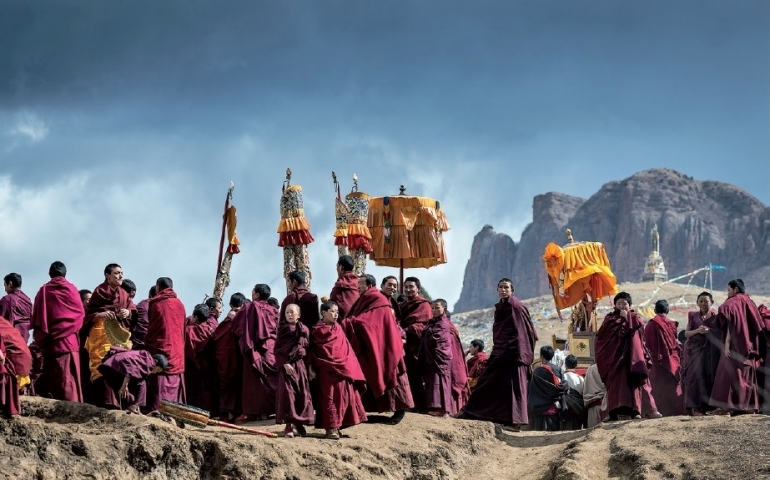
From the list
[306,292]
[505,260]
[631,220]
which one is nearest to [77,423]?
[306,292]

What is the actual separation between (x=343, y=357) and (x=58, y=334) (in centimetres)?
263

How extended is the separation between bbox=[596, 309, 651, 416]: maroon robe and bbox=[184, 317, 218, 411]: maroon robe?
4490 millimetres

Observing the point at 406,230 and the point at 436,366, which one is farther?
the point at 406,230

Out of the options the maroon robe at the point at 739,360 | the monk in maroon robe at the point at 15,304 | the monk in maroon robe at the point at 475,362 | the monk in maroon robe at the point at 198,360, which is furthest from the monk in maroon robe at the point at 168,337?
the maroon robe at the point at 739,360

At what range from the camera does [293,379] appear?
884 centimetres

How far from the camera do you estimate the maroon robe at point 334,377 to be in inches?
348

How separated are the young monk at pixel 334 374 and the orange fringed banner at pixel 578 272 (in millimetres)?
8649

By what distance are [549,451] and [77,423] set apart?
490cm

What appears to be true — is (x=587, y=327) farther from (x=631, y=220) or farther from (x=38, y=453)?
(x=631, y=220)

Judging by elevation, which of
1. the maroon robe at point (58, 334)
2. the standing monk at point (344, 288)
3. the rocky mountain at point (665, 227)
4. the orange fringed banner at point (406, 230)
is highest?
the rocky mountain at point (665, 227)


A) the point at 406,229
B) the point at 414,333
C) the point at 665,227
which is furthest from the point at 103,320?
the point at 665,227

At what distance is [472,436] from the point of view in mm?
10172

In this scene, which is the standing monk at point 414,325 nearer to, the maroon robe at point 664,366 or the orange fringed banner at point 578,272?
the maroon robe at point 664,366

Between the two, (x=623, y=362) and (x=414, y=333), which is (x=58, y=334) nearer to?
→ (x=414, y=333)
